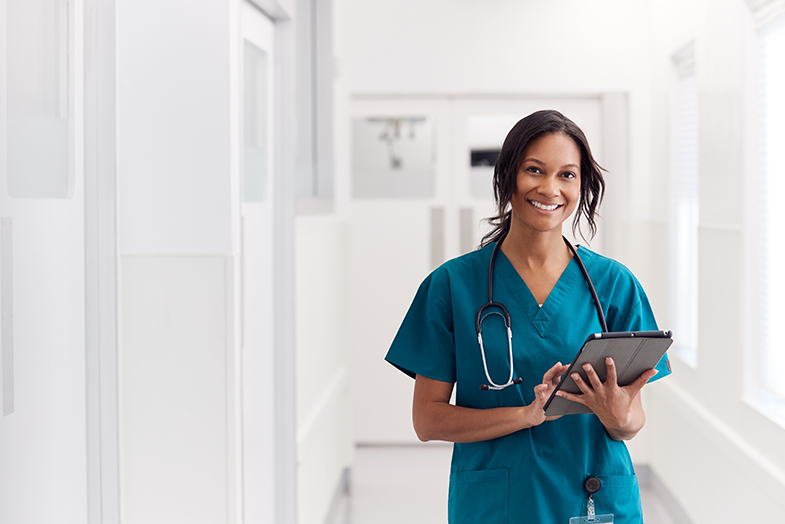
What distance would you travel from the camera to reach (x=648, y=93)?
352cm

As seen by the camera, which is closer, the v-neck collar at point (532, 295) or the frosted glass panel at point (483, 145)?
the v-neck collar at point (532, 295)

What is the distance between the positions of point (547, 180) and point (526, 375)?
12.5 inches

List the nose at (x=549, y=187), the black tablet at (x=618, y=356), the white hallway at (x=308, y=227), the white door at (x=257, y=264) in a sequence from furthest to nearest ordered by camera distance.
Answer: the white door at (x=257, y=264) → the white hallway at (x=308, y=227) → the nose at (x=549, y=187) → the black tablet at (x=618, y=356)

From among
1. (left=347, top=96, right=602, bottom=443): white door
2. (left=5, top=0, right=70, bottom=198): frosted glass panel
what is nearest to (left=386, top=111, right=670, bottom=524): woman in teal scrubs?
(left=5, top=0, right=70, bottom=198): frosted glass panel

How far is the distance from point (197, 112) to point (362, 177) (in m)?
2.36

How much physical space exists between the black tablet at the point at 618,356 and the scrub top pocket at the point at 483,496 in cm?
17

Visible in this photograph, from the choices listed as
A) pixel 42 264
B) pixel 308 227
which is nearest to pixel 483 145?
pixel 308 227

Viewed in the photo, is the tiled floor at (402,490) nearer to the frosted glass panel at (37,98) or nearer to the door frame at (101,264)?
the door frame at (101,264)

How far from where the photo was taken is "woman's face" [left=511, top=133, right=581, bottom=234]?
45.6 inches

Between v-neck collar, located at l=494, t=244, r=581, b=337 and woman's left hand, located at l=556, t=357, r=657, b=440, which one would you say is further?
v-neck collar, located at l=494, t=244, r=581, b=337

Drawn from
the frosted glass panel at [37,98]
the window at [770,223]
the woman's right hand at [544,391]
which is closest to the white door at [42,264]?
the frosted glass panel at [37,98]

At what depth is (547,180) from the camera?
3.80 feet

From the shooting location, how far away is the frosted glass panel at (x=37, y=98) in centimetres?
121

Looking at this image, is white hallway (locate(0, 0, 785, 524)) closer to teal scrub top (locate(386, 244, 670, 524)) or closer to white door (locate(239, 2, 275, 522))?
white door (locate(239, 2, 275, 522))
